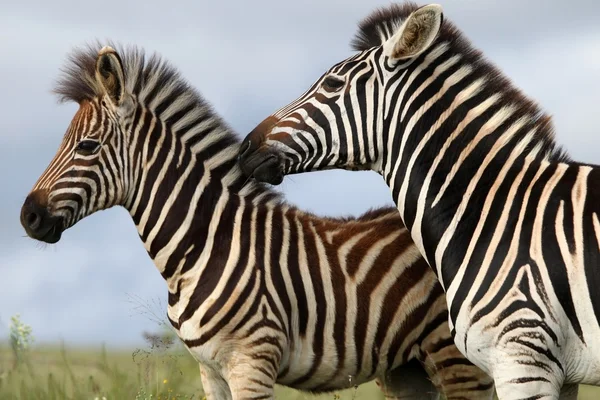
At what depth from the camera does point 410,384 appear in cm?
888

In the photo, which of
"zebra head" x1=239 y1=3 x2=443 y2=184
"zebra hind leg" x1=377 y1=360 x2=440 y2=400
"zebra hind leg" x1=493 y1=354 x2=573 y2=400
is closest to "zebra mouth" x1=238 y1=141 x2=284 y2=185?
"zebra head" x1=239 y1=3 x2=443 y2=184

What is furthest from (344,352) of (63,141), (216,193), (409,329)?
(63,141)

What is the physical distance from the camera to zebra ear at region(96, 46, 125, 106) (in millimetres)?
8109

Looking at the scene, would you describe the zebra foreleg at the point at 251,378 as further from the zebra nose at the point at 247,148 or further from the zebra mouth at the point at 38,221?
the zebra mouth at the point at 38,221

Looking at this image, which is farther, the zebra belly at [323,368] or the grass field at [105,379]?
the grass field at [105,379]

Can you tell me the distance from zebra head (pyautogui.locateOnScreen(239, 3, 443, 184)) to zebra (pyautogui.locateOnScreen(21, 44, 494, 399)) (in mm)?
967

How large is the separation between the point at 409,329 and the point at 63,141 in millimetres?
3889

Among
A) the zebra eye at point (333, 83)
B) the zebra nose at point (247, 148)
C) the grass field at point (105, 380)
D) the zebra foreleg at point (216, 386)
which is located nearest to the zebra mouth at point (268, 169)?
the zebra nose at point (247, 148)

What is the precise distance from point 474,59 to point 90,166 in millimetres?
3715

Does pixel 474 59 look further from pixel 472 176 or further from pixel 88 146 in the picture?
pixel 88 146

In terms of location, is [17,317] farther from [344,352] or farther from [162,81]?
[344,352]

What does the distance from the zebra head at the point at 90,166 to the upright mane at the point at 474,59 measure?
2395 mm

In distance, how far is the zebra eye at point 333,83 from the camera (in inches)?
280

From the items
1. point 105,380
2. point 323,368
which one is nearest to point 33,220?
point 105,380
